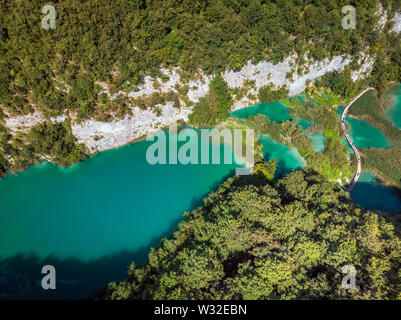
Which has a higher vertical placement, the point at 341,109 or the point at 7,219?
the point at 341,109

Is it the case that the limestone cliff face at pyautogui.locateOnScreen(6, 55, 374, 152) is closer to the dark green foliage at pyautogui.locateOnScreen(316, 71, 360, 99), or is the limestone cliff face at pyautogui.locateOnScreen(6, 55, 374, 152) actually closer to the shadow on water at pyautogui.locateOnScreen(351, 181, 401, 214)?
the dark green foliage at pyautogui.locateOnScreen(316, 71, 360, 99)

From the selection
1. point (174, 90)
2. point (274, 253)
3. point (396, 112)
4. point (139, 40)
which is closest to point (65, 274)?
point (274, 253)

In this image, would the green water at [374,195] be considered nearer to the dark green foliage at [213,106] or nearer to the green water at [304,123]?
the green water at [304,123]

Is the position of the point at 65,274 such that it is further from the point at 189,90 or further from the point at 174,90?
the point at 189,90

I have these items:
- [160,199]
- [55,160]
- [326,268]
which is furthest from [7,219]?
[326,268]

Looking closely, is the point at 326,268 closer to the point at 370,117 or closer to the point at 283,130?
the point at 283,130

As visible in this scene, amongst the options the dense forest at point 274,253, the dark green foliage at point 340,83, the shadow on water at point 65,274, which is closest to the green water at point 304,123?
the dark green foliage at point 340,83

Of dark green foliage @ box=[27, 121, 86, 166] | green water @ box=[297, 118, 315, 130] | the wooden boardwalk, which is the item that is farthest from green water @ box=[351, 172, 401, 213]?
dark green foliage @ box=[27, 121, 86, 166]
